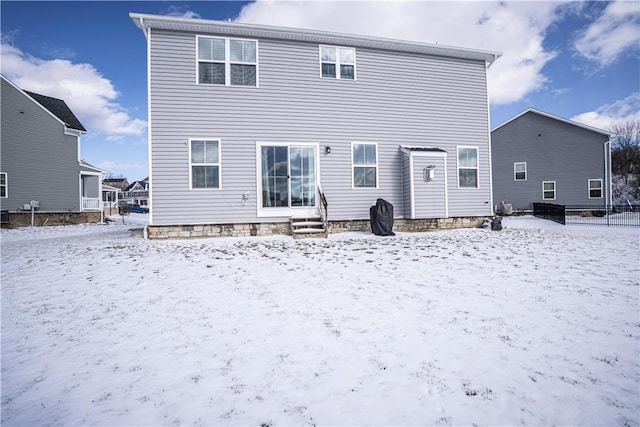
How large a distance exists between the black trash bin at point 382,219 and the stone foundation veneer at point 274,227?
0.73m

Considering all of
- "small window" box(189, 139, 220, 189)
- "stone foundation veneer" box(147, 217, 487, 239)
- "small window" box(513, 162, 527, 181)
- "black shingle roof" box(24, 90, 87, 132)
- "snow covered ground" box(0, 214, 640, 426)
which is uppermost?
"black shingle roof" box(24, 90, 87, 132)

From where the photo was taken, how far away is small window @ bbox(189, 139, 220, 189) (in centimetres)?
863

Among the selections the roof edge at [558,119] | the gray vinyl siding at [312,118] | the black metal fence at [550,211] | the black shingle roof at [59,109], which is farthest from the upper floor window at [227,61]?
the roof edge at [558,119]

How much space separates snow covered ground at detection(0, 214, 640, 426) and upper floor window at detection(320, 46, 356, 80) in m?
7.09

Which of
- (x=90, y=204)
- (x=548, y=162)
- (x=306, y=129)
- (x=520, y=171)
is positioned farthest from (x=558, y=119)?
(x=90, y=204)

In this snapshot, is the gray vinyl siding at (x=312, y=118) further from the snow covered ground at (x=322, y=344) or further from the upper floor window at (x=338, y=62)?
the snow covered ground at (x=322, y=344)

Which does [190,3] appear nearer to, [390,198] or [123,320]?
[390,198]

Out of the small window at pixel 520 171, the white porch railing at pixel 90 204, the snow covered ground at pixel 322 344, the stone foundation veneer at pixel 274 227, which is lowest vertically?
the snow covered ground at pixel 322 344

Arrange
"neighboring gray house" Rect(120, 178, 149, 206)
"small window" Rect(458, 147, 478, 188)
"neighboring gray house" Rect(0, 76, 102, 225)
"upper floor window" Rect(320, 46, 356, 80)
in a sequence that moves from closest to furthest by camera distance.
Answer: "upper floor window" Rect(320, 46, 356, 80) < "small window" Rect(458, 147, 478, 188) < "neighboring gray house" Rect(0, 76, 102, 225) < "neighboring gray house" Rect(120, 178, 149, 206)

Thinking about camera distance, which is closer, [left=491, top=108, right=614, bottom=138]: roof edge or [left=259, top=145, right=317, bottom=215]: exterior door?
[left=259, top=145, right=317, bottom=215]: exterior door

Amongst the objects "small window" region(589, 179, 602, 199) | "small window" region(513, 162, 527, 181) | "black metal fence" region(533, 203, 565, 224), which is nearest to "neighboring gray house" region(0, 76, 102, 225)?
"black metal fence" region(533, 203, 565, 224)

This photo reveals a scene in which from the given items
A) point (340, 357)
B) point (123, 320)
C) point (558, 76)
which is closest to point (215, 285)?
point (123, 320)

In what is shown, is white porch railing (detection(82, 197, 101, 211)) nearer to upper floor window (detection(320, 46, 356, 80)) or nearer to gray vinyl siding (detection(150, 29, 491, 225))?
gray vinyl siding (detection(150, 29, 491, 225))

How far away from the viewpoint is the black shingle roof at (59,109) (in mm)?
16984
